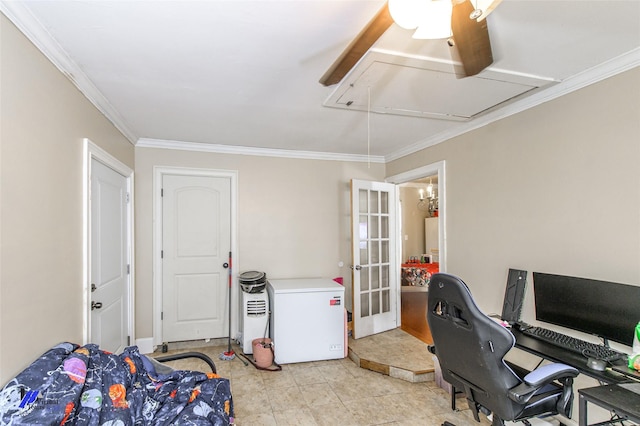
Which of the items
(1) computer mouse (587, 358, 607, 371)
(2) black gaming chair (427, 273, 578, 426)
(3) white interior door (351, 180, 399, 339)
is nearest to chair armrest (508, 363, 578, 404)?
(2) black gaming chair (427, 273, 578, 426)

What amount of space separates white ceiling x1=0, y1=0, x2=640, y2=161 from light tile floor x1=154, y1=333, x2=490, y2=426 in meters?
2.49

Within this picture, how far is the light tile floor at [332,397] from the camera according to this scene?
8.40ft

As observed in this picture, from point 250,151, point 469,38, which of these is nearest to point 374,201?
point 250,151

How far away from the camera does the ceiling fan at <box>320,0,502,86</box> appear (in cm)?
108

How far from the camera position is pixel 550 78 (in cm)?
223

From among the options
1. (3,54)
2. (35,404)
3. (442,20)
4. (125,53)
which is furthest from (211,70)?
(35,404)

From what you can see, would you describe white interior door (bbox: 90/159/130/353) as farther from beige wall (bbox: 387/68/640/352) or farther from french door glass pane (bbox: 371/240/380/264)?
beige wall (bbox: 387/68/640/352)

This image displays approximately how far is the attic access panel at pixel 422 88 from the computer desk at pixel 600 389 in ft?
5.80

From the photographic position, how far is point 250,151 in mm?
4238

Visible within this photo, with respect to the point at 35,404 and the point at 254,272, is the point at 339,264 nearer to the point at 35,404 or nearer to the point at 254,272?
the point at 254,272

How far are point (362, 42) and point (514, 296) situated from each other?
7.75 feet

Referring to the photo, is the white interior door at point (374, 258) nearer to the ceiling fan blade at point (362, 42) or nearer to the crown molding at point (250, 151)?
the crown molding at point (250, 151)

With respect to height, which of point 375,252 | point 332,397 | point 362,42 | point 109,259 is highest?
point 362,42

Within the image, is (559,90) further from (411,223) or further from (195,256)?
(411,223)
